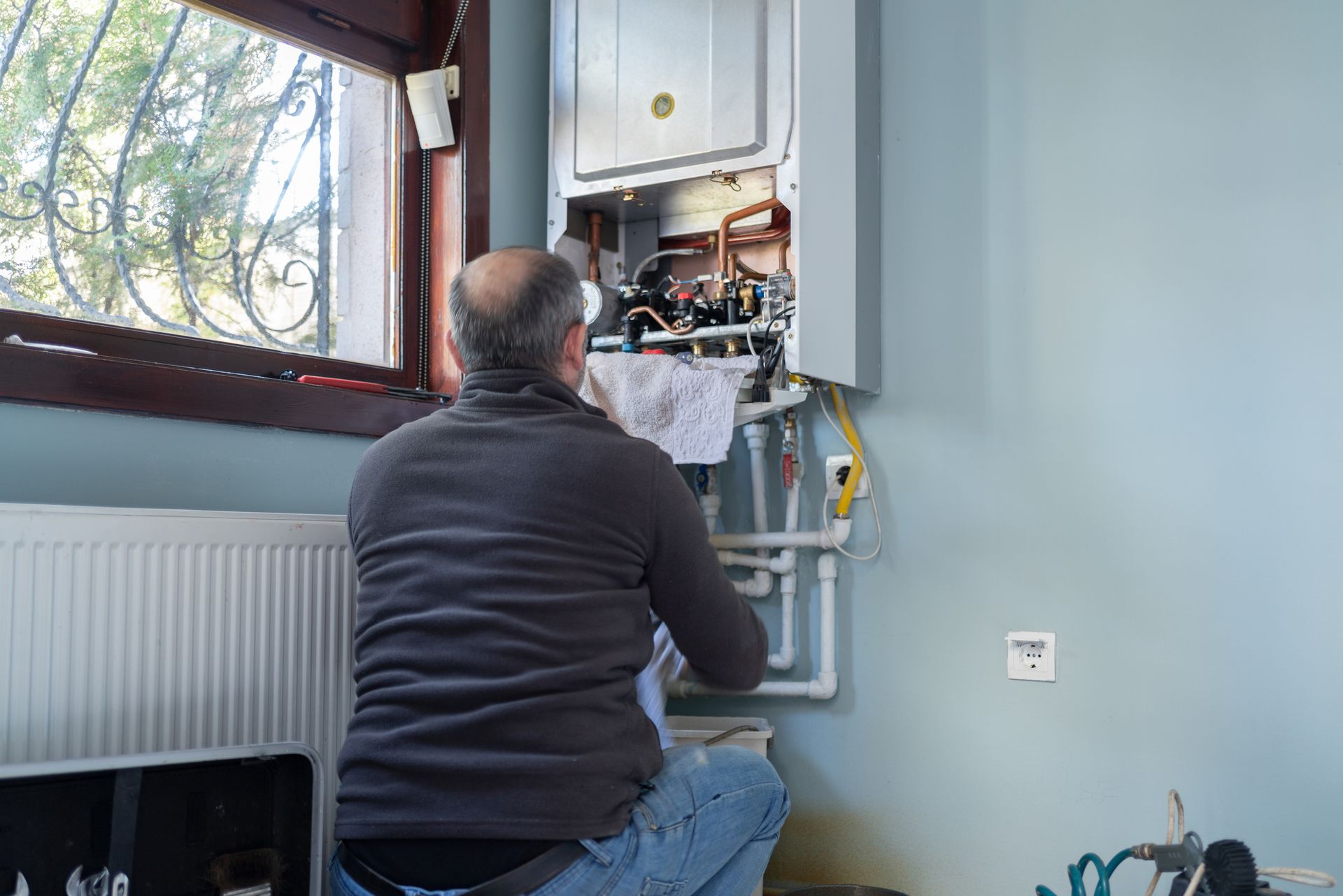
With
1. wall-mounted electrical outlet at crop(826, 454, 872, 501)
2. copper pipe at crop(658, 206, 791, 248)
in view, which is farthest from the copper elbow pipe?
wall-mounted electrical outlet at crop(826, 454, 872, 501)

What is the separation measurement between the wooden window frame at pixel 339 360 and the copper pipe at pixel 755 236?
43 cm

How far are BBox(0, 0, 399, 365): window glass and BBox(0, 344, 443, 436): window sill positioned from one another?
0.70 feet

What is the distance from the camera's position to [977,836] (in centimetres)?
204

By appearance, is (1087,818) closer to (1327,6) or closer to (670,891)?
(670,891)

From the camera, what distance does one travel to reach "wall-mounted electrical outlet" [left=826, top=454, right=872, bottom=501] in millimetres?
2201

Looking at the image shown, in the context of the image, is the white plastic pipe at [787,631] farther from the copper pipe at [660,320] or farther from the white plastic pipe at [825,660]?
the copper pipe at [660,320]

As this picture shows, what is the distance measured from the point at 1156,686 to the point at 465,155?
1.63 meters

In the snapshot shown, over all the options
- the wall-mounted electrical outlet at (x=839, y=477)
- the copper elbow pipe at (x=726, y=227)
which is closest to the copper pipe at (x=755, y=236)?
the copper elbow pipe at (x=726, y=227)

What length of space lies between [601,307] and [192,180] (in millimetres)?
770

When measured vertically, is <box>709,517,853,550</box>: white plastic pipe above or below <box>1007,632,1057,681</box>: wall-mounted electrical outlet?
above

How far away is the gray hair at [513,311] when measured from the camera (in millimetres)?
1366

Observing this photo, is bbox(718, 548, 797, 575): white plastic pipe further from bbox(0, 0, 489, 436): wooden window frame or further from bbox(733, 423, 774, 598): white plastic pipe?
bbox(0, 0, 489, 436): wooden window frame

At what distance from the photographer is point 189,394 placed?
5.37 ft

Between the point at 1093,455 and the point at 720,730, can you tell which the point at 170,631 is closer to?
the point at 720,730
